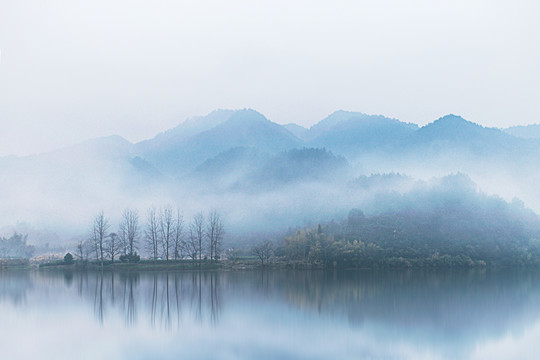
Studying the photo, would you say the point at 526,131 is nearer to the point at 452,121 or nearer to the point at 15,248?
the point at 452,121

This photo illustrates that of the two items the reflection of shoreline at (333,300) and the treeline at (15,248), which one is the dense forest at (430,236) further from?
the treeline at (15,248)

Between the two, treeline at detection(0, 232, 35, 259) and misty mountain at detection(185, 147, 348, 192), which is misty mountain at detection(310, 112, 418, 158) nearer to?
misty mountain at detection(185, 147, 348, 192)

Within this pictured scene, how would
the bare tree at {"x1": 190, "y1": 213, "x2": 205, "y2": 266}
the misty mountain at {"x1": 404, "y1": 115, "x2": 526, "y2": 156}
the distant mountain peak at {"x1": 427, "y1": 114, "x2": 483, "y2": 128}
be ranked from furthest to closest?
the distant mountain peak at {"x1": 427, "y1": 114, "x2": 483, "y2": 128} → the misty mountain at {"x1": 404, "y1": 115, "x2": 526, "y2": 156} → the bare tree at {"x1": 190, "y1": 213, "x2": 205, "y2": 266}

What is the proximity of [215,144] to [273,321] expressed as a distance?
Answer: 553 ft

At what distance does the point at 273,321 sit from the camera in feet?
71.2

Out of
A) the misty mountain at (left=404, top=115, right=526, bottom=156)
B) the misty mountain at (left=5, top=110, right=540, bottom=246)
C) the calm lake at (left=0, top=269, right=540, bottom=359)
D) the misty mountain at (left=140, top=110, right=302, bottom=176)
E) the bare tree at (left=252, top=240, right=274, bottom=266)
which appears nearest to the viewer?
the calm lake at (left=0, top=269, right=540, bottom=359)

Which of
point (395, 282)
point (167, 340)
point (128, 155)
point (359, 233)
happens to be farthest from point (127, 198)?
point (167, 340)

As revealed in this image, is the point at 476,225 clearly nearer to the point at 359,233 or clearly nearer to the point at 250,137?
the point at 359,233

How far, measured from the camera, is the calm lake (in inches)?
671

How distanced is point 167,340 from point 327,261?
1359 inches

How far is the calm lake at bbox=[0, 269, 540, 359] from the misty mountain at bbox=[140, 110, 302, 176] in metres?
142

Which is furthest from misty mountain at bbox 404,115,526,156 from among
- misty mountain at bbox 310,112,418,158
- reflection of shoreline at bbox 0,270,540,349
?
reflection of shoreline at bbox 0,270,540,349

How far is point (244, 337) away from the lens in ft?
61.9

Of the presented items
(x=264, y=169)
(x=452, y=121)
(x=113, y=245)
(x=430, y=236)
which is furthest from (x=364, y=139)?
(x=113, y=245)
